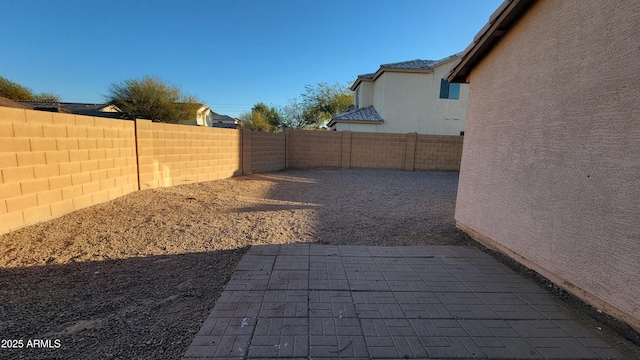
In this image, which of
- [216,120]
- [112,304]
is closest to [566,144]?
[112,304]

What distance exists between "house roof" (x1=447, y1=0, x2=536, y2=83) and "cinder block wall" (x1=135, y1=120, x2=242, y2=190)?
7.38 metres

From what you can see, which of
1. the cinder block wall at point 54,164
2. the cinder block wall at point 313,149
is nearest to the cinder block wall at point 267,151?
the cinder block wall at point 313,149

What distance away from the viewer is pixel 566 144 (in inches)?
124

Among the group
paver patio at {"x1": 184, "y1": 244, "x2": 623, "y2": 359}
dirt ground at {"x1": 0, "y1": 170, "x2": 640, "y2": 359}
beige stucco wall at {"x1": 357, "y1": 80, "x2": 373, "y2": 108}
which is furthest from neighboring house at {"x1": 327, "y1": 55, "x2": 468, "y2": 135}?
paver patio at {"x1": 184, "y1": 244, "x2": 623, "y2": 359}

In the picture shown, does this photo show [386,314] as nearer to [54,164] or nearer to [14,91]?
[54,164]

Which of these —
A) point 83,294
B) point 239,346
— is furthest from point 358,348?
point 83,294

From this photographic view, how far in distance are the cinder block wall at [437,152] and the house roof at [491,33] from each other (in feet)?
37.2

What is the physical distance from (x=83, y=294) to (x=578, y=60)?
5.82 m

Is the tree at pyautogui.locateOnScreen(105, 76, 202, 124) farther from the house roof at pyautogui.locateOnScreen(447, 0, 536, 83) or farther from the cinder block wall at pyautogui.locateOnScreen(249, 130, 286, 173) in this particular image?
the house roof at pyautogui.locateOnScreen(447, 0, 536, 83)

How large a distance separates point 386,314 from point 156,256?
3241mm

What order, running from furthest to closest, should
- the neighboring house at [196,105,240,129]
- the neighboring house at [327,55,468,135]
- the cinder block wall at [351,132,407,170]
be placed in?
the neighboring house at [196,105,240,129] → the neighboring house at [327,55,468,135] → the cinder block wall at [351,132,407,170]

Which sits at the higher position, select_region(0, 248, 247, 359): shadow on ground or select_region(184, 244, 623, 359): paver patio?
select_region(184, 244, 623, 359): paver patio

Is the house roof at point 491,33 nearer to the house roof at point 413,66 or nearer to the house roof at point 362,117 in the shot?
the house roof at point 362,117

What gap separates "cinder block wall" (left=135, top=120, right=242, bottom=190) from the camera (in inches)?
296
